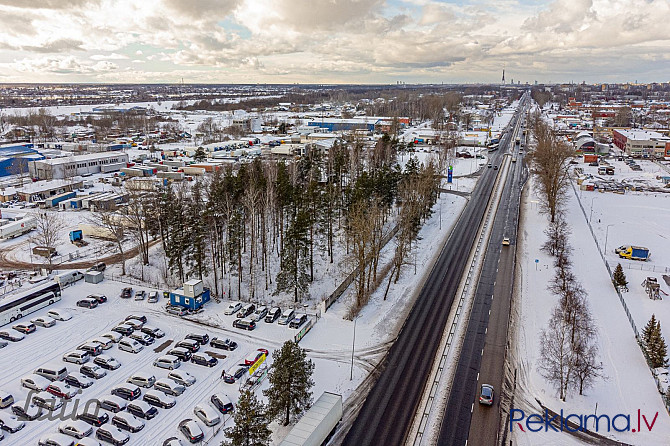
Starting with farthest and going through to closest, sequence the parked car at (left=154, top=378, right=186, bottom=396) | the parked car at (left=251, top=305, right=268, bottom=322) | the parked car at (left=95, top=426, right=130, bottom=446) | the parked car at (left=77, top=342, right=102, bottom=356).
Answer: the parked car at (left=251, top=305, right=268, bottom=322)
the parked car at (left=77, top=342, right=102, bottom=356)
the parked car at (left=154, top=378, right=186, bottom=396)
the parked car at (left=95, top=426, right=130, bottom=446)

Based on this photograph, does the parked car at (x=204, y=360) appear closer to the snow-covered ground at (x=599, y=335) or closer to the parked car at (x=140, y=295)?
the parked car at (x=140, y=295)

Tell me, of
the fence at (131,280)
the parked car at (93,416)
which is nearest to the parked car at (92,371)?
the parked car at (93,416)

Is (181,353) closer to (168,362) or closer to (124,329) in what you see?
(168,362)

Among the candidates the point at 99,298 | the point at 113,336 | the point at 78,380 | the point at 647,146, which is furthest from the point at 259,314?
the point at 647,146

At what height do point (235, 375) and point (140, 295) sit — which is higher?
point (140, 295)

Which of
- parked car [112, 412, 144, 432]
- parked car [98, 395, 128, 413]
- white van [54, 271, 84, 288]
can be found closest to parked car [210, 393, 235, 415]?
parked car [112, 412, 144, 432]

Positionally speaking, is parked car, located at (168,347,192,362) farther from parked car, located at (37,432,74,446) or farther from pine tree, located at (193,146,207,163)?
pine tree, located at (193,146,207,163)
